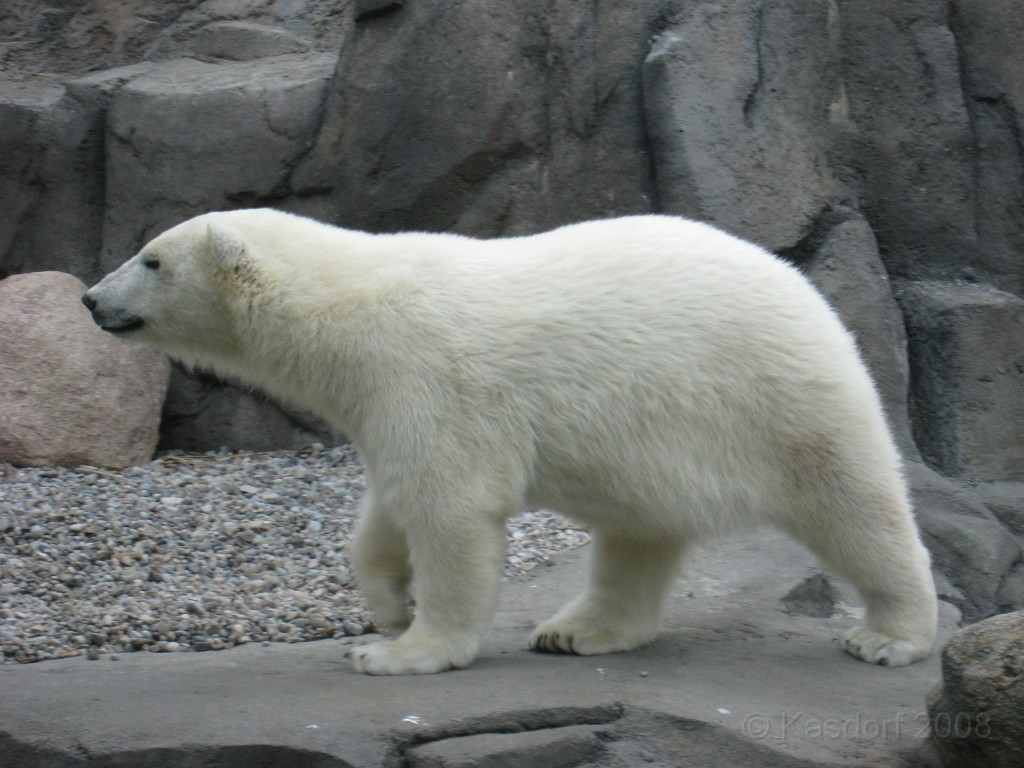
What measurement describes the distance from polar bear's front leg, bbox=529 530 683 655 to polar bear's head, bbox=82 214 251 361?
135 cm

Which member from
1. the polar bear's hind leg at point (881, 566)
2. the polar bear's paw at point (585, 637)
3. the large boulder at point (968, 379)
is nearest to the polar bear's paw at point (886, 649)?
the polar bear's hind leg at point (881, 566)

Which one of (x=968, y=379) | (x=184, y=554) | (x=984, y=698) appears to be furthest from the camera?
(x=968, y=379)

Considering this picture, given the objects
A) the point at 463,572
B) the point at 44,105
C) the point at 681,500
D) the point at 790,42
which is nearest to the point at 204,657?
the point at 463,572

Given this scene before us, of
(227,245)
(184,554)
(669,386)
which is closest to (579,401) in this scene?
(669,386)

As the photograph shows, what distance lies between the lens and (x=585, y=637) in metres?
3.91

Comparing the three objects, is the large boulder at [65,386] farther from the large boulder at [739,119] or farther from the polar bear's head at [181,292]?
the large boulder at [739,119]

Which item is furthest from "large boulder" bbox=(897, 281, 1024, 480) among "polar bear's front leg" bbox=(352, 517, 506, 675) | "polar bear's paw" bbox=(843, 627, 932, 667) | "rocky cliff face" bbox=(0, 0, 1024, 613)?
"polar bear's front leg" bbox=(352, 517, 506, 675)

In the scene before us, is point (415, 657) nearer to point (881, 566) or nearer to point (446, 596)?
point (446, 596)

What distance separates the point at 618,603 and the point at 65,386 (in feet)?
13.0

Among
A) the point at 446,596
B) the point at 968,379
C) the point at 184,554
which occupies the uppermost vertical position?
the point at 968,379

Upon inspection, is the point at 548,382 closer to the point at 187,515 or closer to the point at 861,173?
the point at 187,515

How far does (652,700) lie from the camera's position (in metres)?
3.26

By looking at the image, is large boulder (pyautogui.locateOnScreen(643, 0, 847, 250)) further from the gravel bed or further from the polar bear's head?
the polar bear's head

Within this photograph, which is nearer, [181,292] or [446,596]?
[446,596]
